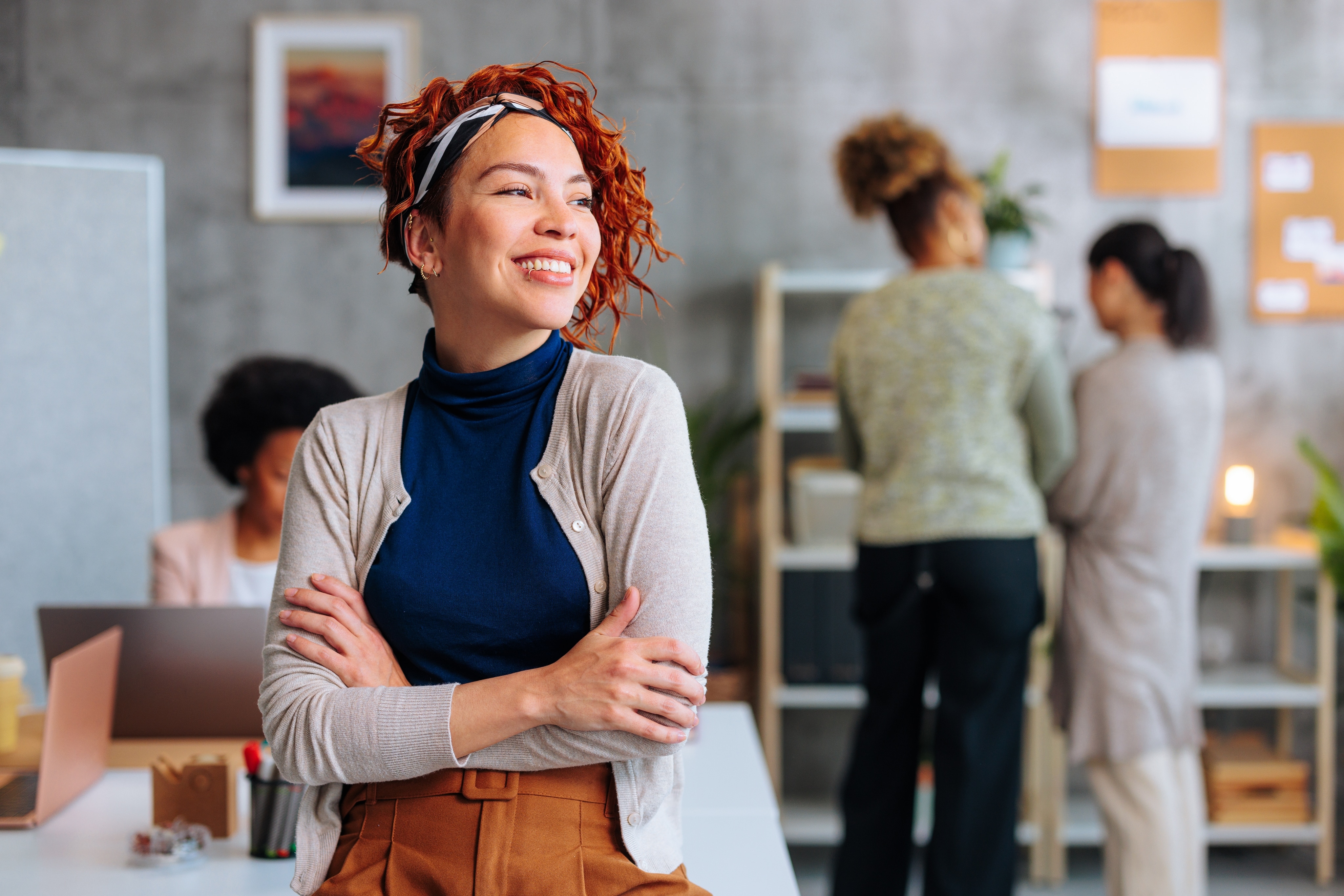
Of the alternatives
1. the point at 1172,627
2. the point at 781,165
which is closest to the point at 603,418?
the point at 1172,627

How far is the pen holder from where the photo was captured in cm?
138

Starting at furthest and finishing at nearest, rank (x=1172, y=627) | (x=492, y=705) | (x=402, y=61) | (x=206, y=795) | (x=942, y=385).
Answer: (x=402, y=61) → (x=1172, y=627) → (x=942, y=385) → (x=206, y=795) → (x=492, y=705)

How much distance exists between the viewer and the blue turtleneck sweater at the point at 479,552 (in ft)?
3.72

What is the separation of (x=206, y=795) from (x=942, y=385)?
1.63 metres

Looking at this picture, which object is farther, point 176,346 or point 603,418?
point 176,346

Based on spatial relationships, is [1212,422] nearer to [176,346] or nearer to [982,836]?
[982,836]

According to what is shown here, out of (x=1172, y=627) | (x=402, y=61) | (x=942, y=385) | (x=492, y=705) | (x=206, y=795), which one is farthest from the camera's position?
(x=402, y=61)

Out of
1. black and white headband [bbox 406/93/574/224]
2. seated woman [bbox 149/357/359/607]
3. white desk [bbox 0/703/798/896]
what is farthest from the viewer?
seated woman [bbox 149/357/359/607]

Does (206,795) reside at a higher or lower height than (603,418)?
lower

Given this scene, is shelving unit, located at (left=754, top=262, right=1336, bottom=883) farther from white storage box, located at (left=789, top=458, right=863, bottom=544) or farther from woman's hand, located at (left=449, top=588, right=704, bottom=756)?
woman's hand, located at (left=449, top=588, right=704, bottom=756)

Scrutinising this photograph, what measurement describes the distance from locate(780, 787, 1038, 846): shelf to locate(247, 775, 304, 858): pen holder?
217 cm

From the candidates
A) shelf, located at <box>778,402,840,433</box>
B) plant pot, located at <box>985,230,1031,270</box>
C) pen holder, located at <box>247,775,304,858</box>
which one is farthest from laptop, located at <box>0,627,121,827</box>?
plant pot, located at <box>985,230,1031,270</box>

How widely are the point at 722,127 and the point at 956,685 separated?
6.66 ft

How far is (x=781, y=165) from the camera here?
371 cm
